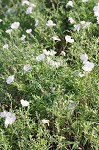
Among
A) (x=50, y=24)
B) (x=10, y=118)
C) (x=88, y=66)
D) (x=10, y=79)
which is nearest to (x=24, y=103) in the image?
(x=10, y=118)

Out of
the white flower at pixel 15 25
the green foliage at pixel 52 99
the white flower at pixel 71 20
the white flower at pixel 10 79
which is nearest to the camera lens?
the green foliage at pixel 52 99

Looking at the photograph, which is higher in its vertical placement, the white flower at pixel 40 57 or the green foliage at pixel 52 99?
the white flower at pixel 40 57

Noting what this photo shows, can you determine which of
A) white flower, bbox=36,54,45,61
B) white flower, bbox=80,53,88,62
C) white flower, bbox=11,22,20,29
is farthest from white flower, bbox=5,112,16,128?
white flower, bbox=11,22,20,29

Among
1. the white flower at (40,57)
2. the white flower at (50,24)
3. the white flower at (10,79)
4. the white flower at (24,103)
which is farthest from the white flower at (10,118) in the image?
the white flower at (50,24)

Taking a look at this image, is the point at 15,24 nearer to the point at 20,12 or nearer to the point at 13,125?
the point at 20,12

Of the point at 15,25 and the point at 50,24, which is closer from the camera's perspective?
the point at 50,24

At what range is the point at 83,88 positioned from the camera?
3230 millimetres

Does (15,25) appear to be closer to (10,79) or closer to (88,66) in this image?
(10,79)

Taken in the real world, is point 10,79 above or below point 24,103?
above

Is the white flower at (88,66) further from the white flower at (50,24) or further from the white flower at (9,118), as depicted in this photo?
the white flower at (50,24)

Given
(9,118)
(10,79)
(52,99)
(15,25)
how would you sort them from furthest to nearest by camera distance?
(15,25), (10,79), (52,99), (9,118)

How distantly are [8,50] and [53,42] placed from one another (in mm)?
483

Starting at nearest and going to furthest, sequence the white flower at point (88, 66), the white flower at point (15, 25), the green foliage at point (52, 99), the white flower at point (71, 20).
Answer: the green foliage at point (52, 99) < the white flower at point (88, 66) < the white flower at point (71, 20) < the white flower at point (15, 25)

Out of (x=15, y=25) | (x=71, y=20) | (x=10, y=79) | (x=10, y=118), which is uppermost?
(x=15, y=25)
